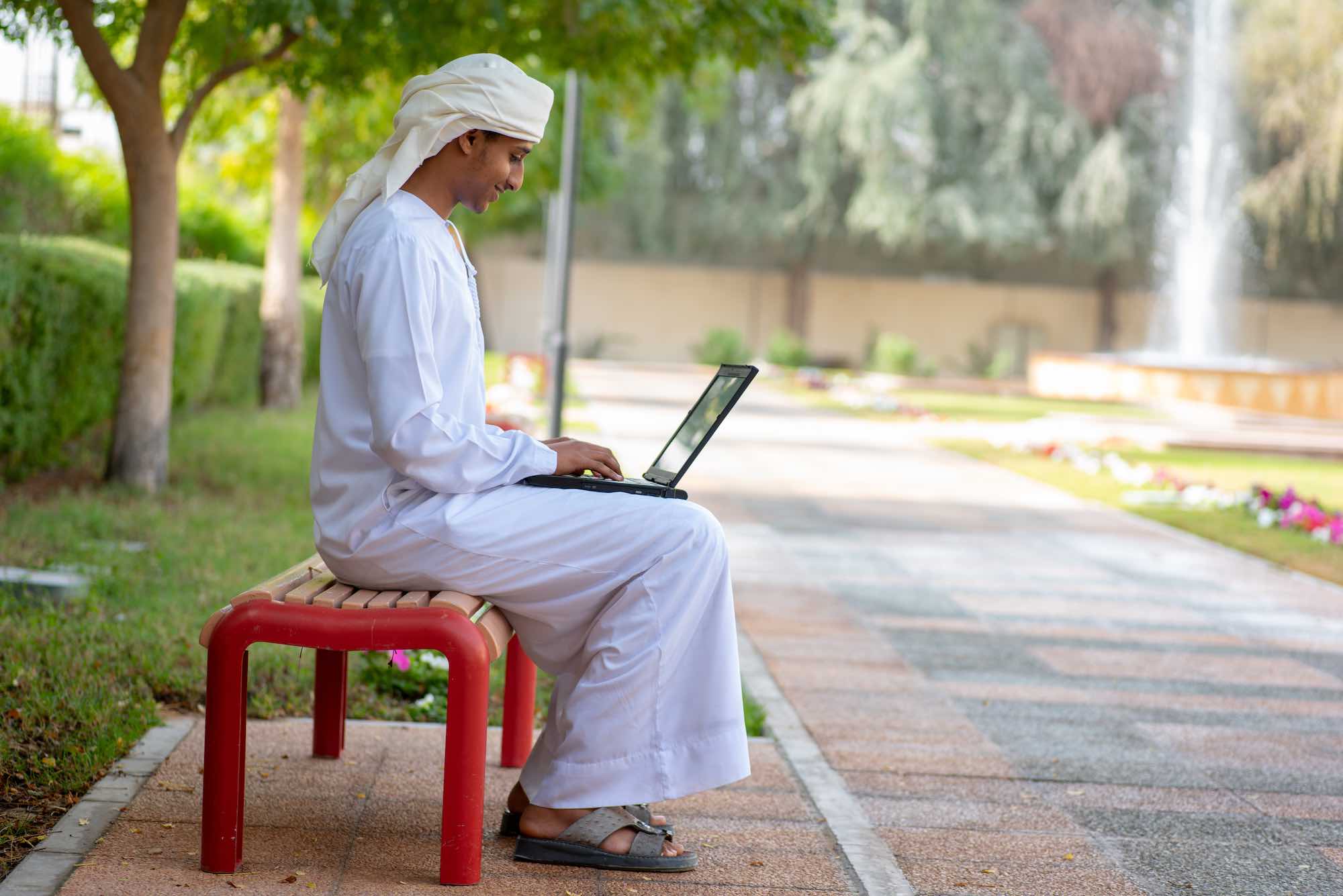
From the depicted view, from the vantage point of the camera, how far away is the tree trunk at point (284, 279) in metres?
15.6

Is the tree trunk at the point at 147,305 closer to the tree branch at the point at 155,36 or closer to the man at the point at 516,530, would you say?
the tree branch at the point at 155,36

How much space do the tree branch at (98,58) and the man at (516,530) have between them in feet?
17.5

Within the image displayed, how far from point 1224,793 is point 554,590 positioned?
7.16 feet

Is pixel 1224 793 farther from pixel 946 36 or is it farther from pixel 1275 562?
pixel 946 36

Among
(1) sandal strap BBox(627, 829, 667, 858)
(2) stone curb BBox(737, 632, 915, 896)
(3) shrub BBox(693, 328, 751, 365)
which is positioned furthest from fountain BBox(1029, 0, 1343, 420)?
(1) sandal strap BBox(627, 829, 667, 858)

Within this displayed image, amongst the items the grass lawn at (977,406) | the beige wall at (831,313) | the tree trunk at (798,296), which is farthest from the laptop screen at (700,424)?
the tree trunk at (798,296)

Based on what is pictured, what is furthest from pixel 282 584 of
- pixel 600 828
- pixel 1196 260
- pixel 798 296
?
pixel 798 296

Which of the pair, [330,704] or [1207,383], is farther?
[1207,383]

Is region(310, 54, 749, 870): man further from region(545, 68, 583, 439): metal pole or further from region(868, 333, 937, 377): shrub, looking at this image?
region(868, 333, 937, 377): shrub

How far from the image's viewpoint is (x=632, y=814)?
11.6 ft

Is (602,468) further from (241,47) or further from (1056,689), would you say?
(241,47)

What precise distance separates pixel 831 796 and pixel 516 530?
1.35 meters

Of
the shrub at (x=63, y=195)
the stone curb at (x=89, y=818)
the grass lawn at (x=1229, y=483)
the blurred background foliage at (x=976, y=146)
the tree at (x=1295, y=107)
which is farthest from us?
the blurred background foliage at (x=976, y=146)

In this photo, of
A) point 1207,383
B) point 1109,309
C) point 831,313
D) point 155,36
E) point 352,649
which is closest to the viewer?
point 352,649
